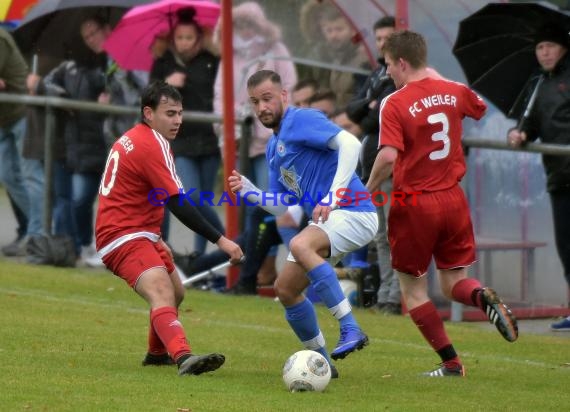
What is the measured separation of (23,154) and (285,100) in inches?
291

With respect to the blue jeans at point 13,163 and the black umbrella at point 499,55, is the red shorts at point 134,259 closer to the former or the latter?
the black umbrella at point 499,55

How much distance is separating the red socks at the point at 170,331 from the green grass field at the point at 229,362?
0.17 m

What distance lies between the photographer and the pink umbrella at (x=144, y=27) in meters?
15.2

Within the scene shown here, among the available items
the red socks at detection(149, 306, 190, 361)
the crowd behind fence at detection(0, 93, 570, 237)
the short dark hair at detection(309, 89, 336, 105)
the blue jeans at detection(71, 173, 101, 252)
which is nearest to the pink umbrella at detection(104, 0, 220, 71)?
the crowd behind fence at detection(0, 93, 570, 237)

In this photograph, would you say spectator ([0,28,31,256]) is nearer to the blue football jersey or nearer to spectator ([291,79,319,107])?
spectator ([291,79,319,107])

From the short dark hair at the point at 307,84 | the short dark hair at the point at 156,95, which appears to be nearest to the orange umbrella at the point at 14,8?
the short dark hair at the point at 307,84

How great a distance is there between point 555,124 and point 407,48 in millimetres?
3145

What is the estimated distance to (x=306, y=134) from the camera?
30.3 ft

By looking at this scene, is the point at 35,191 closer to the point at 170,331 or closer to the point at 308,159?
the point at 308,159

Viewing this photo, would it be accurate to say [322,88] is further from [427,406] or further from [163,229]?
[427,406]

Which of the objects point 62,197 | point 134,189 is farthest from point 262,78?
point 62,197

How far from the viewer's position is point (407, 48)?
29.7 ft

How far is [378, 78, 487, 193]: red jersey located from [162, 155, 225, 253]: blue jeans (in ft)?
18.0

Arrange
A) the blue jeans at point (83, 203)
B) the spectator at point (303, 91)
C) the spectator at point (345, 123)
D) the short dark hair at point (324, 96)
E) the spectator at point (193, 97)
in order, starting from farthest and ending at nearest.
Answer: the blue jeans at point (83, 203) < the spectator at point (193, 97) < the spectator at point (303, 91) < the short dark hair at point (324, 96) < the spectator at point (345, 123)
